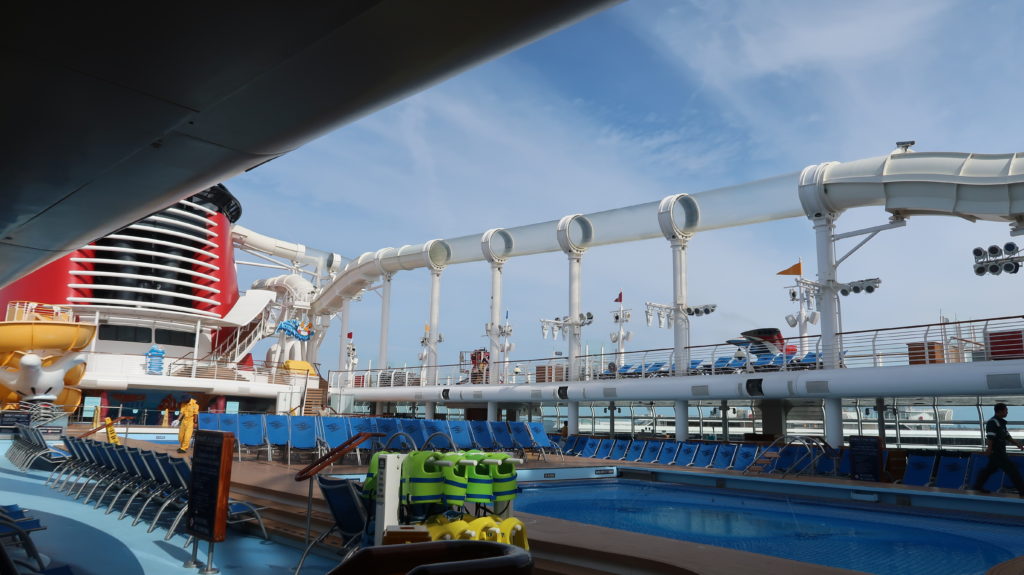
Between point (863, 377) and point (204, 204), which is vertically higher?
point (204, 204)

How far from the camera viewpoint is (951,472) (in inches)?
392

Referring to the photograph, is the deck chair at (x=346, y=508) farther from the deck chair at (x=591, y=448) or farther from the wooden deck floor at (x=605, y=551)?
the deck chair at (x=591, y=448)

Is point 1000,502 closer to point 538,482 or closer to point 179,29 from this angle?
point 538,482

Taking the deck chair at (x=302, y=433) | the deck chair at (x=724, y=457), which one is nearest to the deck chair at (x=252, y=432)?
the deck chair at (x=302, y=433)

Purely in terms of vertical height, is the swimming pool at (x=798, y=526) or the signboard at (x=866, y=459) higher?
the signboard at (x=866, y=459)

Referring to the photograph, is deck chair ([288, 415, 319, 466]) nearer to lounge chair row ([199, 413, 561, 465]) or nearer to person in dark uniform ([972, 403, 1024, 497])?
lounge chair row ([199, 413, 561, 465])

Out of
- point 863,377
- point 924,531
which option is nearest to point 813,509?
point 924,531

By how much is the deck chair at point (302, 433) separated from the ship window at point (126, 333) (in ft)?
50.3

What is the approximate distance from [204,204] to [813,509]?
23.4 meters

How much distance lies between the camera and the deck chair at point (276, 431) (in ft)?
36.5

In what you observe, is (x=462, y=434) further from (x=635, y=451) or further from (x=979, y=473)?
(x=979, y=473)

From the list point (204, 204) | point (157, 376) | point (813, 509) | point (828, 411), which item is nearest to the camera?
point (813, 509)

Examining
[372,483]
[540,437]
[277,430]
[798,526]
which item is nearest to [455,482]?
[372,483]

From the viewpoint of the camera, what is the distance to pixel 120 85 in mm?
1662
